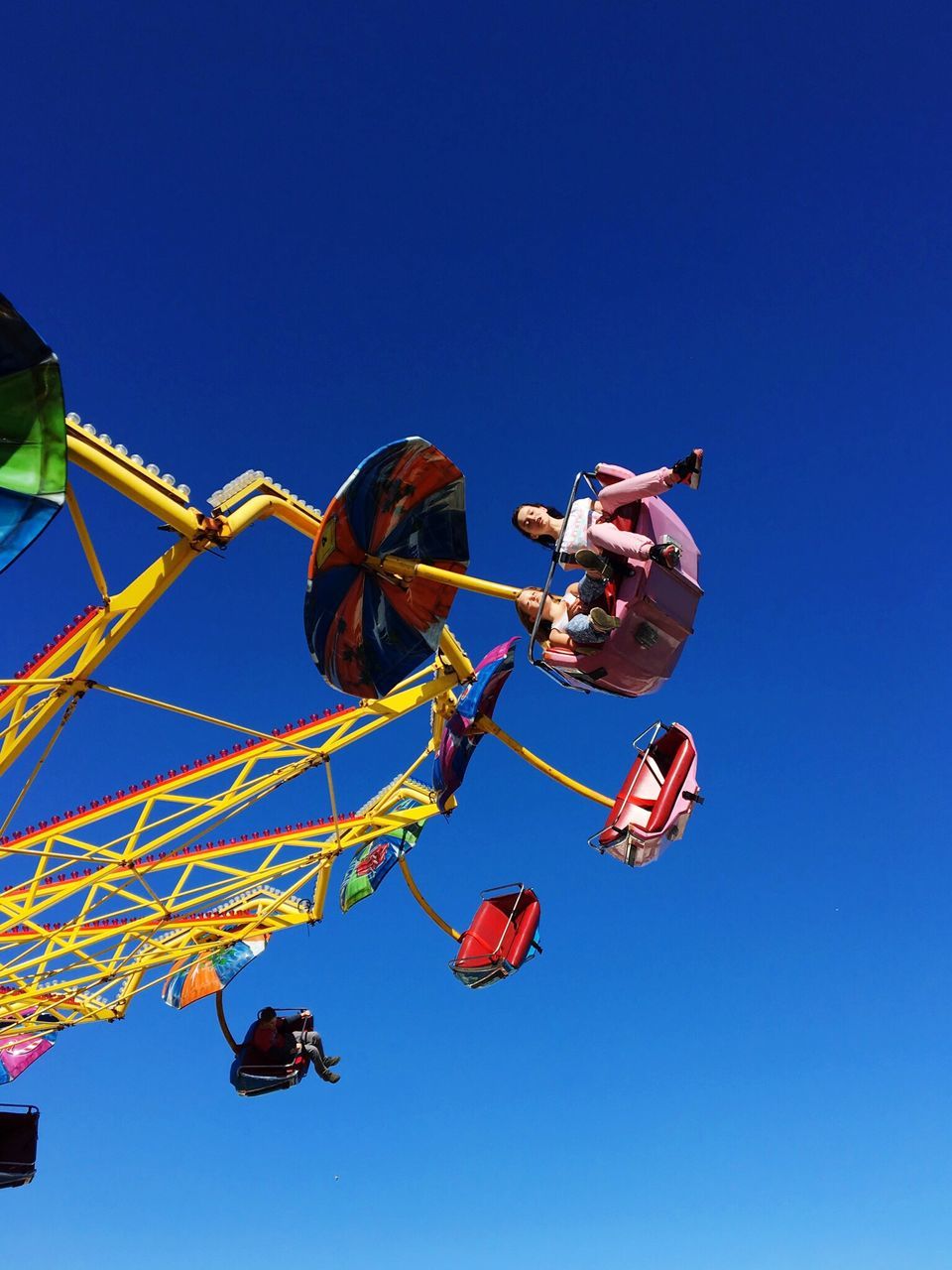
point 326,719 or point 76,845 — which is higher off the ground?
point 326,719

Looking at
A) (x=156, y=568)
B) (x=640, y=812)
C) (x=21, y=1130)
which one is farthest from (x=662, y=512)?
(x=21, y=1130)

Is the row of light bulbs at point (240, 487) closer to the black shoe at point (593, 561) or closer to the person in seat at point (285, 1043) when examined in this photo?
the black shoe at point (593, 561)

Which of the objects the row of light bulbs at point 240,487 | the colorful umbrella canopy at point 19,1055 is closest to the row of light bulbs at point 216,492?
the row of light bulbs at point 240,487

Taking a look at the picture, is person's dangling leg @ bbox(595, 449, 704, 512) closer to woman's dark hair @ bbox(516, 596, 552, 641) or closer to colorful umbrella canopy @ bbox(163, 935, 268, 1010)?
woman's dark hair @ bbox(516, 596, 552, 641)

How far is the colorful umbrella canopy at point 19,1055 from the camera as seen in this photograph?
2019 cm

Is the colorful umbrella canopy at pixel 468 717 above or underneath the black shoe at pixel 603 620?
above

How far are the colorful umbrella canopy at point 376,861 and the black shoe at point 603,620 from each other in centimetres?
791

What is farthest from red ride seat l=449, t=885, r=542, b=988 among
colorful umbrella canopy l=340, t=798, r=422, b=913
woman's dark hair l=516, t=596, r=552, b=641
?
woman's dark hair l=516, t=596, r=552, b=641

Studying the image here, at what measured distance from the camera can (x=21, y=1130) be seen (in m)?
18.6

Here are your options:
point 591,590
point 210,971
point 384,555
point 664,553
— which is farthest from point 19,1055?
point 664,553

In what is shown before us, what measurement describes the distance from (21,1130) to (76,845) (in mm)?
6586

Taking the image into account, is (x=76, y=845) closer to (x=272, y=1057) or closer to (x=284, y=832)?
(x=284, y=832)

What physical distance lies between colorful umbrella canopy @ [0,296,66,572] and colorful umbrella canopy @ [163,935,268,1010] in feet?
37.6

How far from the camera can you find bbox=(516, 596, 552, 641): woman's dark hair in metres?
9.67
